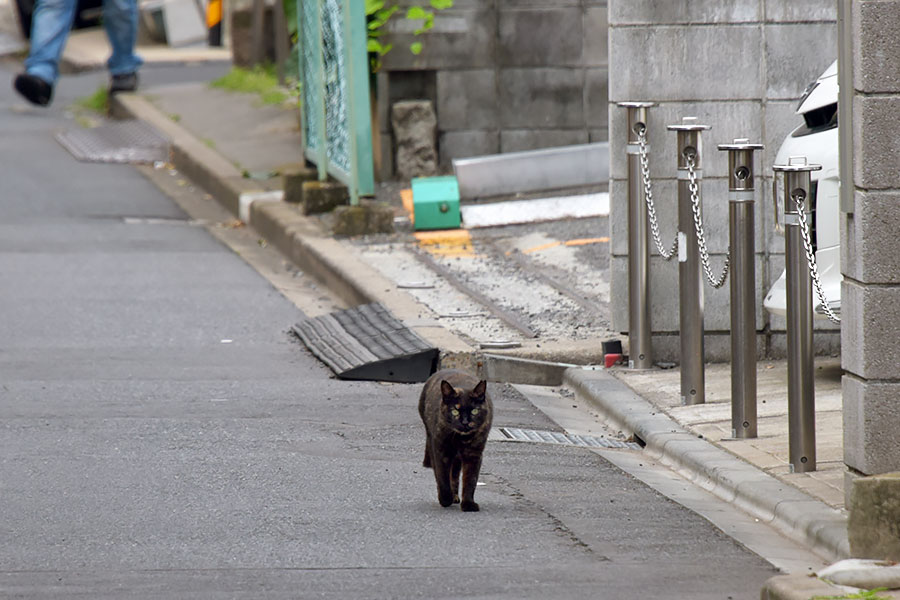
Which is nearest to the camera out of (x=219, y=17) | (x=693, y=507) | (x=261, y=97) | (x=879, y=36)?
(x=879, y=36)

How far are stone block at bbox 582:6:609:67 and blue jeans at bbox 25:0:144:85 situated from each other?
270 inches

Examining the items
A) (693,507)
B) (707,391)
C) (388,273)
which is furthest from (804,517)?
(388,273)

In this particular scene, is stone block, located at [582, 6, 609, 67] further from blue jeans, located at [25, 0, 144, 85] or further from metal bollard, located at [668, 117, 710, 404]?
blue jeans, located at [25, 0, 144, 85]

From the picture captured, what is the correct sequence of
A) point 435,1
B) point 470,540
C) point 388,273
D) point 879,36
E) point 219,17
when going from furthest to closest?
point 219,17 → point 435,1 → point 388,273 → point 470,540 → point 879,36

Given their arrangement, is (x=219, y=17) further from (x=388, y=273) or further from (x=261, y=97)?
(x=388, y=273)

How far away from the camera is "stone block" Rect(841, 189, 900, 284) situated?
482 centimetres

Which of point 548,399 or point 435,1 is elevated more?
point 435,1

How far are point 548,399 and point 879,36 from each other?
3.23 m

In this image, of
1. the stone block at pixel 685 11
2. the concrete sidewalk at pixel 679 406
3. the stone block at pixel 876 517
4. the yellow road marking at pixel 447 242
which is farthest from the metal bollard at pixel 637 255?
the stone block at pixel 876 517

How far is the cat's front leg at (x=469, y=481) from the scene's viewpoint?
5469 millimetres

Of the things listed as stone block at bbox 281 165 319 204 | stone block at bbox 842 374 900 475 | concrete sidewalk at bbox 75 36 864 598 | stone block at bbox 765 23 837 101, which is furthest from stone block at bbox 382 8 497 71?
stone block at bbox 842 374 900 475

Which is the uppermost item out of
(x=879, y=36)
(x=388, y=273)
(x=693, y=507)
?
(x=879, y=36)

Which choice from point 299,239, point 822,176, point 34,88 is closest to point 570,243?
point 299,239

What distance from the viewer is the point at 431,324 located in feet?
27.7
